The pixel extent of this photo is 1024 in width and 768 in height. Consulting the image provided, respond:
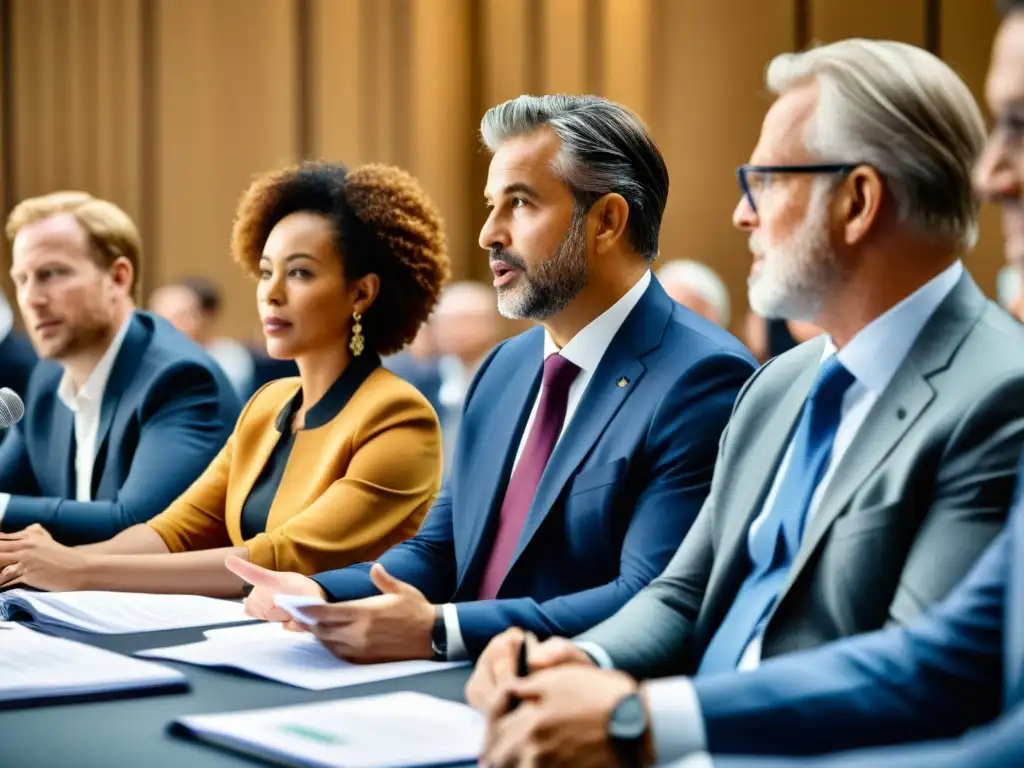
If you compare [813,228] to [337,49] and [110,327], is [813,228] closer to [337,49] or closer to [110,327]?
[110,327]

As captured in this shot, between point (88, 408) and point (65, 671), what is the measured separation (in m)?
1.78

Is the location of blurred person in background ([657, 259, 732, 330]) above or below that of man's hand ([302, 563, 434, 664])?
above

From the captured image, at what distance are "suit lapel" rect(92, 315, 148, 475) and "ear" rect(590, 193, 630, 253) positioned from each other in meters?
1.54

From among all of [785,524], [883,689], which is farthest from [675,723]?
[785,524]

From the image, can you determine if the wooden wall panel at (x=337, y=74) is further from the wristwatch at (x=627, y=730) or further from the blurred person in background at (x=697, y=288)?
the wristwatch at (x=627, y=730)

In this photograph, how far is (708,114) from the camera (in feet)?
26.5

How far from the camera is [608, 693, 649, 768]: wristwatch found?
1.31 meters

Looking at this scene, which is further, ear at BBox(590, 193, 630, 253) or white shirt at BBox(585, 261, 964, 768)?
ear at BBox(590, 193, 630, 253)

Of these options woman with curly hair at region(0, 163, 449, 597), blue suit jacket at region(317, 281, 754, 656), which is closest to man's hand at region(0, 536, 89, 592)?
woman with curly hair at region(0, 163, 449, 597)

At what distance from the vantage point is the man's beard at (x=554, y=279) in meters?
2.40

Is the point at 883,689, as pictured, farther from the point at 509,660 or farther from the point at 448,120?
the point at 448,120

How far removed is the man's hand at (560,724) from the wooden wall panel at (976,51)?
6.51 metres

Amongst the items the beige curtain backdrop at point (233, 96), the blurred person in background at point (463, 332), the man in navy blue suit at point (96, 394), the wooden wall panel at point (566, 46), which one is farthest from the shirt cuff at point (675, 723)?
the beige curtain backdrop at point (233, 96)

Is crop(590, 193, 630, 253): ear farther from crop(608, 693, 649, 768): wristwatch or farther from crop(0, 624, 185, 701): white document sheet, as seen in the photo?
crop(608, 693, 649, 768): wristwatch
